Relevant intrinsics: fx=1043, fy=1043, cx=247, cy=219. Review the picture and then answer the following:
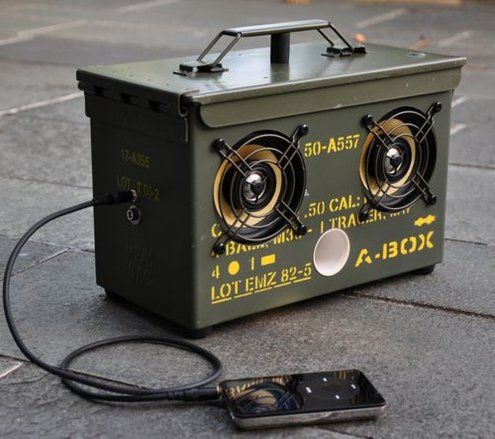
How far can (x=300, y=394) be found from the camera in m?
3.08

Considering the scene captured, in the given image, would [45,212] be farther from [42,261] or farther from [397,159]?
[397,159]

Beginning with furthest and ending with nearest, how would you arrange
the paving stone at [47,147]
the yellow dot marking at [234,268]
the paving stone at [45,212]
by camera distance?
1. the paving stone at [47,147]
2. the paving stone at [45,212]
3. the yellow dot marking at [234,268]

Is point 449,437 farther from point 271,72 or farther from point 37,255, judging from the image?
point 37,255

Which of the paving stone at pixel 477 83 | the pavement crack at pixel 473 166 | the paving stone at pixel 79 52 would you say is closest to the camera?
the pavement crack at pixel 473 166

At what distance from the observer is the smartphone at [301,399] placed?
296 cm

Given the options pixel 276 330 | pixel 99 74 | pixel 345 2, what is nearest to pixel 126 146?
pixel 99 74

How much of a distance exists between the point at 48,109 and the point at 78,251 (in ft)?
9.96

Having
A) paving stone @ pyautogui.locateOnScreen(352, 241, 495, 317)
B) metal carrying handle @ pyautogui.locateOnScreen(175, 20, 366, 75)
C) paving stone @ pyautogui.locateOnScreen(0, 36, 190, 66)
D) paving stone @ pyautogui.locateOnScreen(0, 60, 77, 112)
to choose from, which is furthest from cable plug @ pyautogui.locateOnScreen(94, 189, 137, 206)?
paving stone @ pyautogui.locateOnScreen(0, 36, 190, 66)

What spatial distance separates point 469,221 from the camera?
5.03m

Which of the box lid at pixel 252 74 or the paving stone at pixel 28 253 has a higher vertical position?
the box lid at pixel 252 74

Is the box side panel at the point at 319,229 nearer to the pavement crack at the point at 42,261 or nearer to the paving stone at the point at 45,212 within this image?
the pavement crack at the point at 42,261

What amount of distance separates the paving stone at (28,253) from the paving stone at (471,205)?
1.81 m

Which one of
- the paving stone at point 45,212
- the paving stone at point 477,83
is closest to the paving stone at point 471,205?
the paving stone at point 477,83

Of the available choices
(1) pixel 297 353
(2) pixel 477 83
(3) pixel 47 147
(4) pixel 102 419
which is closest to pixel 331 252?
(1) pixel 297 353
